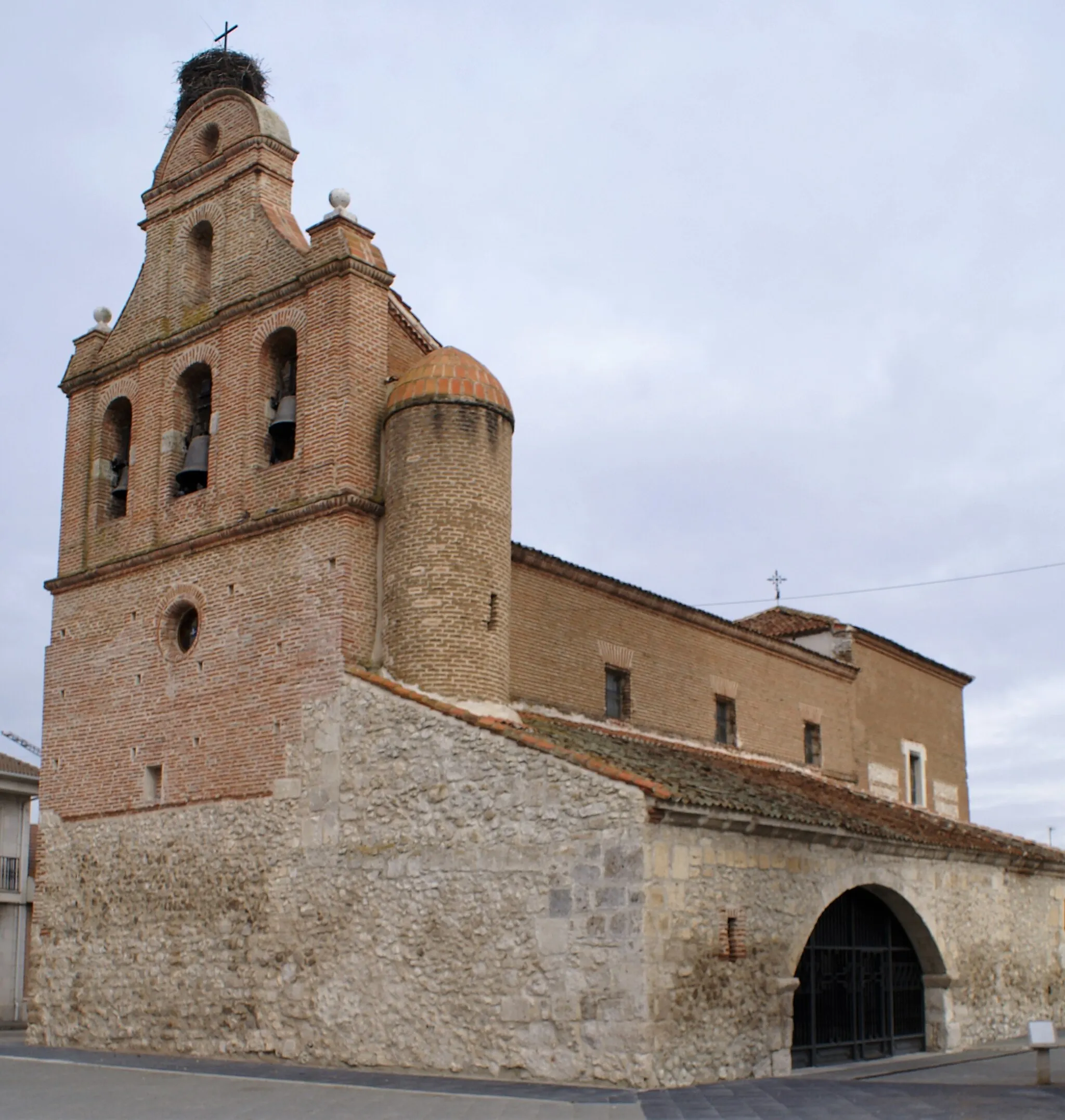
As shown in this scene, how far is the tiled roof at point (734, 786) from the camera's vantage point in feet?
47.9

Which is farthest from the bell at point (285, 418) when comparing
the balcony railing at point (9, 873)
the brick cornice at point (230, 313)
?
the balcony railing at point (9, 873)

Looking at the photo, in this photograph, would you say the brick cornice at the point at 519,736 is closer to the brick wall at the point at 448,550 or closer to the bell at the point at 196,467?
the brick wall at the point at 448,550

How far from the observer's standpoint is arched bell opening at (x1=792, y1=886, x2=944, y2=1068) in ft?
54.2

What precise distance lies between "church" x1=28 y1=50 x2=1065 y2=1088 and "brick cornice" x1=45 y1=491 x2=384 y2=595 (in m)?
0.08

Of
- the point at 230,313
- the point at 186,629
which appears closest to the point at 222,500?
the point at 186,629

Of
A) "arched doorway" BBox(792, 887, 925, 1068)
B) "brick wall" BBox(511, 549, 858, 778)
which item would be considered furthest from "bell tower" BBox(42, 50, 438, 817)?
"arched doorway" BBox(792, 887, 925, 1068)

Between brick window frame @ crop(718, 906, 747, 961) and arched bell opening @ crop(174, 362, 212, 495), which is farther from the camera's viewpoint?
arched bell opening @ crop(174, 362, 212, 495)

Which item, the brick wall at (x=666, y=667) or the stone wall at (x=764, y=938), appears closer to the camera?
the stone wall at (x=764, y=938)

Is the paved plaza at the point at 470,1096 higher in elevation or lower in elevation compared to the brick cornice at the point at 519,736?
lower

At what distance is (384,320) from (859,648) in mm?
13755

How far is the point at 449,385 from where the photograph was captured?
1767 centimetres

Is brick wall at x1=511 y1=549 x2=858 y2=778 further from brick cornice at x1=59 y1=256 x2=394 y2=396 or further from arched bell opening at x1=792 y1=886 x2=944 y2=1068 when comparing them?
arched bell opening at x1=792 y1=886 x2=944 y2=1068

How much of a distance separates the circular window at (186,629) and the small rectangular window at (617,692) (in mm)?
6252

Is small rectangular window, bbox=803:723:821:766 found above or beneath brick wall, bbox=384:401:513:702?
beneath
